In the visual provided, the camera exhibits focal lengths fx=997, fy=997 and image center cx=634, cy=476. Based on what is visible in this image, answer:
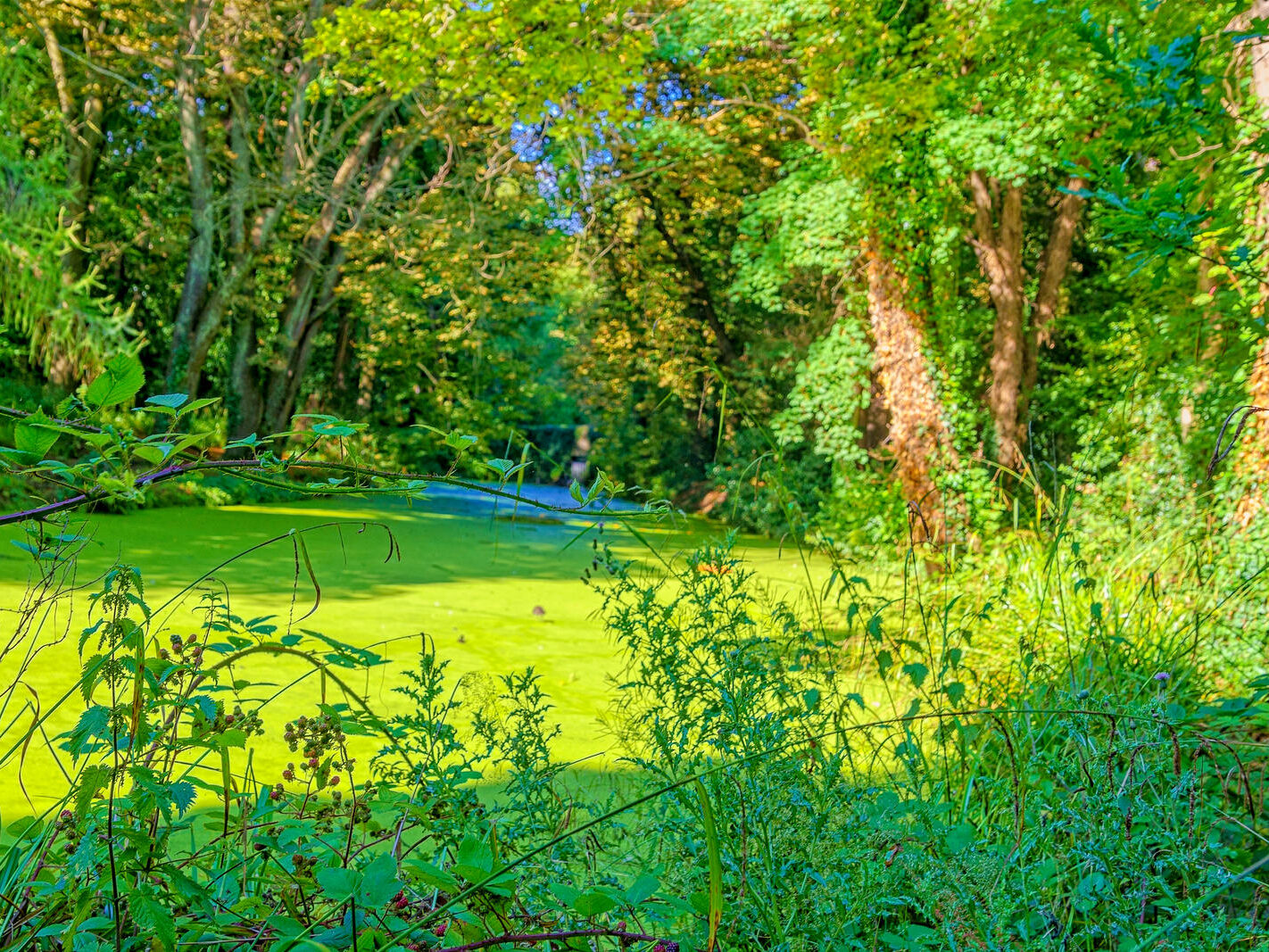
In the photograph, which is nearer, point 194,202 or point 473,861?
point 473,861

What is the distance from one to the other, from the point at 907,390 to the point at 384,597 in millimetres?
3302

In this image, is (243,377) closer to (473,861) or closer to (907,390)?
(907,390)

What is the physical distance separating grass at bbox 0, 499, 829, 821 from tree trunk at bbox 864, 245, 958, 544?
2.92 ft

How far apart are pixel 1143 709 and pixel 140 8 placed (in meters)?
9.53

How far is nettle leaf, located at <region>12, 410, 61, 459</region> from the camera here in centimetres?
76

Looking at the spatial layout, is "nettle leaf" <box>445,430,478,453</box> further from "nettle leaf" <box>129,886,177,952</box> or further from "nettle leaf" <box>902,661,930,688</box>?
"nettle leaf" <box>902,661,930,688</box>

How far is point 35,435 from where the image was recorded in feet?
2.53

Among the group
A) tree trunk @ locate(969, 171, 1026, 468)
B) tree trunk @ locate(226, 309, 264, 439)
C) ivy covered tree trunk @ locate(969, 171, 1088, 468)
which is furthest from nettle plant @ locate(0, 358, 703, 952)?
tree trunk @ locate(226, 309, 264, 439)

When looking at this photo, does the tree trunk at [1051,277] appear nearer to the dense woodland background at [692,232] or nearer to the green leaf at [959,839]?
the dense woodland background at [692,232]

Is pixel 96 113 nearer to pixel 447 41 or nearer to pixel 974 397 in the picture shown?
pixel 447 41

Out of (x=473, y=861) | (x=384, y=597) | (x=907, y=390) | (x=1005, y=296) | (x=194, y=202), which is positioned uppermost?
(x=194, y=202)

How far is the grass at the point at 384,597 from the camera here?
9.80 feet

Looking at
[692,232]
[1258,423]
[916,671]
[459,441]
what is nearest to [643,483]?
[692,232]

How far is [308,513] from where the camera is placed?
26.2ft
